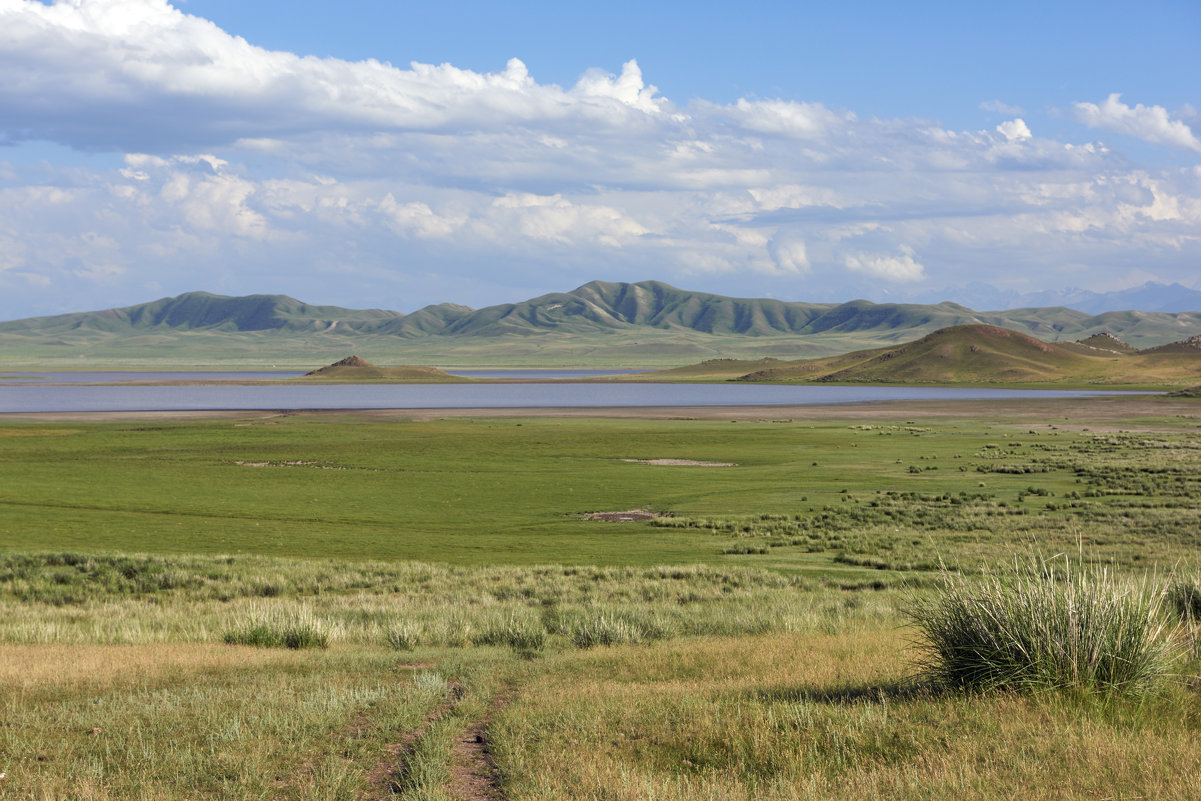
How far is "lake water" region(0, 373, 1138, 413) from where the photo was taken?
4451 inches

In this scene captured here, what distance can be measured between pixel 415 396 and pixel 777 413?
61633 mm

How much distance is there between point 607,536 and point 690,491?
40.8ft

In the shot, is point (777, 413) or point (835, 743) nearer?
point (835, 743)

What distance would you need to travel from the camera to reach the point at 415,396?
139750 mm

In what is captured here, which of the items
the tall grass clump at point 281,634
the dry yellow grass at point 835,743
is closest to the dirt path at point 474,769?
the dry yellow grass at point 835,743

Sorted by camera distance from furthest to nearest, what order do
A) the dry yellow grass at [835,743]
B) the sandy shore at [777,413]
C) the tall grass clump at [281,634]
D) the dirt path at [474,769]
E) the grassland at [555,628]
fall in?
the sandy shore at [777,413], the tall grass clump at [281,634], the grassland at [555,628], the dirt path at [474,769], the dry yellow grass at [835,743]

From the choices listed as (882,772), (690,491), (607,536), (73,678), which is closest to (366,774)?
(882,772)

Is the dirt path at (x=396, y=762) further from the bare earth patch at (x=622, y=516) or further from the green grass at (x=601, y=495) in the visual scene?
the bare earth patch at (x=622, y=516)

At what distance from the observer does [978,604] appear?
9.90 metres

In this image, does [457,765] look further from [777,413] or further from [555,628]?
[777,413]

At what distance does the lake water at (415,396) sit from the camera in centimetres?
11306

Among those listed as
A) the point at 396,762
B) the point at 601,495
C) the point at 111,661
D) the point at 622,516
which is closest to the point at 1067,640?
the point at 396,762

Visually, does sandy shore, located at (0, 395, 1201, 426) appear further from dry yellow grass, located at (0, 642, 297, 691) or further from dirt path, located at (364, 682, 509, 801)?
dirt path, located at (364, 682, 509, 801)

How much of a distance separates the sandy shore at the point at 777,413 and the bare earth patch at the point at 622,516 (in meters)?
54.4
